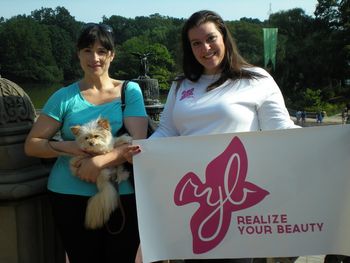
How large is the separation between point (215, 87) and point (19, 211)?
145 centimetres

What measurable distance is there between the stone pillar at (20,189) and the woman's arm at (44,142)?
179mm

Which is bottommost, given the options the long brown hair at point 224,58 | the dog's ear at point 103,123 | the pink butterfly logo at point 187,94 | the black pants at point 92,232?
the black pants at point 92,232

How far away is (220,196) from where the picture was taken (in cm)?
246

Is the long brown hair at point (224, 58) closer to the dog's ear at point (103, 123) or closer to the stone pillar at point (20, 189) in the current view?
the dog's ear at point (103, 123)

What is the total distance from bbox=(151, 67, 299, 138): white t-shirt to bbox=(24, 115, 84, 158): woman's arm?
26.4 inches

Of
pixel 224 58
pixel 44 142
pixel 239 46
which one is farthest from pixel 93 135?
pixel 239 46

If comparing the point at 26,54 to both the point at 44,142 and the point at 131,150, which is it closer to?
the point at 44,142

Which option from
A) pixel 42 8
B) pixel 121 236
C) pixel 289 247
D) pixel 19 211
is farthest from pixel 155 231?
pixel 42 8

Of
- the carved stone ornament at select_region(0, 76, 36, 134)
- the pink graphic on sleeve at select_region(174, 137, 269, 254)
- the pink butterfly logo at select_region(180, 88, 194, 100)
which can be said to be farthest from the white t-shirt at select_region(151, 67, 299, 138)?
the carved stone ornament at select_region(0, 76, 36, 134)

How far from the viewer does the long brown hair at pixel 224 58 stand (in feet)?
7.91

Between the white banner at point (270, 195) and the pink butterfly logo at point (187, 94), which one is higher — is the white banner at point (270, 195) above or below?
below

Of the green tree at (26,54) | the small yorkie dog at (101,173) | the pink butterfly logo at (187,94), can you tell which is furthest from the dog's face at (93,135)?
the green tree at (26,54)

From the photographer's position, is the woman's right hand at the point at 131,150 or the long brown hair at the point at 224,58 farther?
the woman's right hand at the point at 131,150

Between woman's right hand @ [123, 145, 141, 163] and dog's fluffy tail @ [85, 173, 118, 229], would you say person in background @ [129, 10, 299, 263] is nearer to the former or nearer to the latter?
woman's right hand @ [123, 145, 141, 163]
